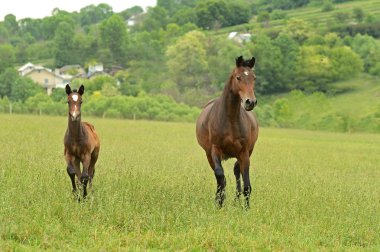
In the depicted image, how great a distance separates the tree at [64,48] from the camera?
524 feet

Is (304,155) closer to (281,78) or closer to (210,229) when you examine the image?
(210,229)

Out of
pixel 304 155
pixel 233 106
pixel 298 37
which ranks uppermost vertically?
pixel 298 37

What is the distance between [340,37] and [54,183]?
117844 millimetres

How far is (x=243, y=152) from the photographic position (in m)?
12.2

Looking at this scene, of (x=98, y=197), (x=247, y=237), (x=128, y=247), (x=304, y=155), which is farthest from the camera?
(x=304, y=155)

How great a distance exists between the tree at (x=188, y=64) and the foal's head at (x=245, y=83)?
88797mm

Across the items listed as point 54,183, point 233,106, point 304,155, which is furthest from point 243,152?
point 304,155

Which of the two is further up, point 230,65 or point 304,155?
point 230,65

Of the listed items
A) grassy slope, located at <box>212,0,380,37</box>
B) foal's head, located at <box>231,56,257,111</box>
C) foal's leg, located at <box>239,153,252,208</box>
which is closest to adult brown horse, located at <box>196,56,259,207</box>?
foal's leg, located at <box>239,153,252,208</box>

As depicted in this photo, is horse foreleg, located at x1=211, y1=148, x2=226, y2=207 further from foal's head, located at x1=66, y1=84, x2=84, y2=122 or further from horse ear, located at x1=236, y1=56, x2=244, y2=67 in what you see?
foal's head, located at x1=66, y1=84, x2=84, y2=122

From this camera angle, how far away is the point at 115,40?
15300cm

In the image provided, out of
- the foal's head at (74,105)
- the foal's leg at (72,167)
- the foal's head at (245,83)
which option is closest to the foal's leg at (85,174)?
the foal's leg at (72,167)

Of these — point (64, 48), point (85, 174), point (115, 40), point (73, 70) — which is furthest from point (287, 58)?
point (85, 174)

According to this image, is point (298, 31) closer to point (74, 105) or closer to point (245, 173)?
point (245, 173)
